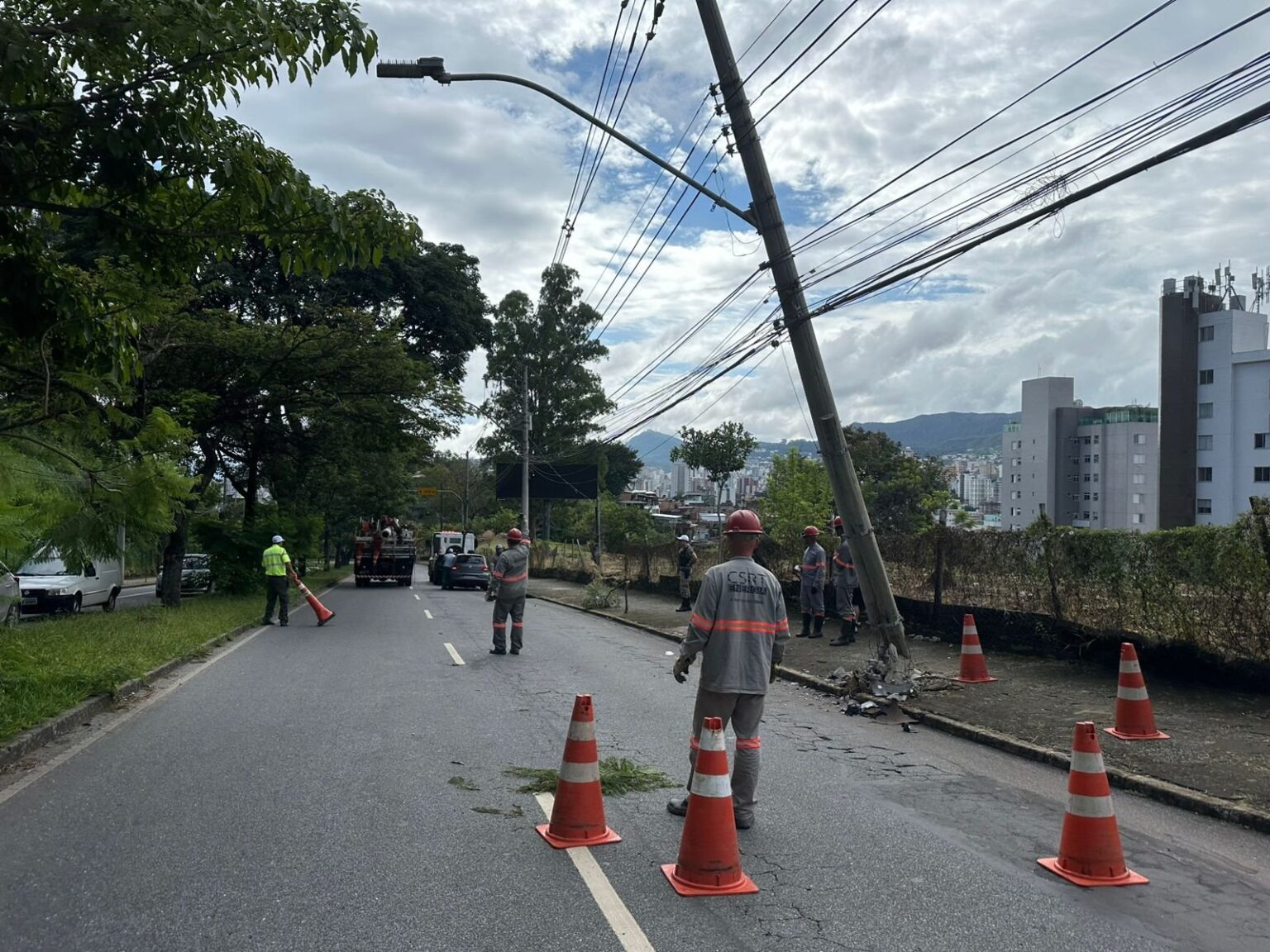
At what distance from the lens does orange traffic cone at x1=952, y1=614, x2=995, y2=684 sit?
11.2 m

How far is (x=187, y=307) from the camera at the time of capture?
21406mm

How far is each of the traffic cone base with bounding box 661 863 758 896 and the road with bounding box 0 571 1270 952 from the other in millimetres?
57

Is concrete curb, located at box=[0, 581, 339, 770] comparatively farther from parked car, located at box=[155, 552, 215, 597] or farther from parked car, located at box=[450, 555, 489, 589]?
parked car, located at box=[450, 555, 489, 589]

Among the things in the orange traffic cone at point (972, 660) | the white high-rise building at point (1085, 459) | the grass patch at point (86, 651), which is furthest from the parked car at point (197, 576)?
the white high-rise building at point (1085, 459)

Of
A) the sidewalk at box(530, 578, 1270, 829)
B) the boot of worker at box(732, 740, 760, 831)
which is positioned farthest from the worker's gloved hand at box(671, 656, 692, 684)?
the sidewalk at box(530, 578, 1270, 829)

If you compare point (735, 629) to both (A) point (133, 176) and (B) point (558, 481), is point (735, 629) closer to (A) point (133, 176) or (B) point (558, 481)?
(A) point (133, 176)

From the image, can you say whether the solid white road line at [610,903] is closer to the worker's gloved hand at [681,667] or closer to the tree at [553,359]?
the worker's gloved hand at [681,667]

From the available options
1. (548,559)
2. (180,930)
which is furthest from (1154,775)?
(548,559)

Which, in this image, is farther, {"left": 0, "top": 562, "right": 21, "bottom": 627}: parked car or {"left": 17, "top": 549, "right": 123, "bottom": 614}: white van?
{"left": 17, "top": 549, "right": 123, "bottom": 614}: white van

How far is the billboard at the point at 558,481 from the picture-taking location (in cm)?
5081

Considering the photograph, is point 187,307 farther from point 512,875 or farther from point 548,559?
point 548,559

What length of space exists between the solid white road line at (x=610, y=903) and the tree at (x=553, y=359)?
156ft

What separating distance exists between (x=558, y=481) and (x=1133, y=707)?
149 feet

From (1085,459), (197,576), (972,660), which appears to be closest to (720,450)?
(197,576)
